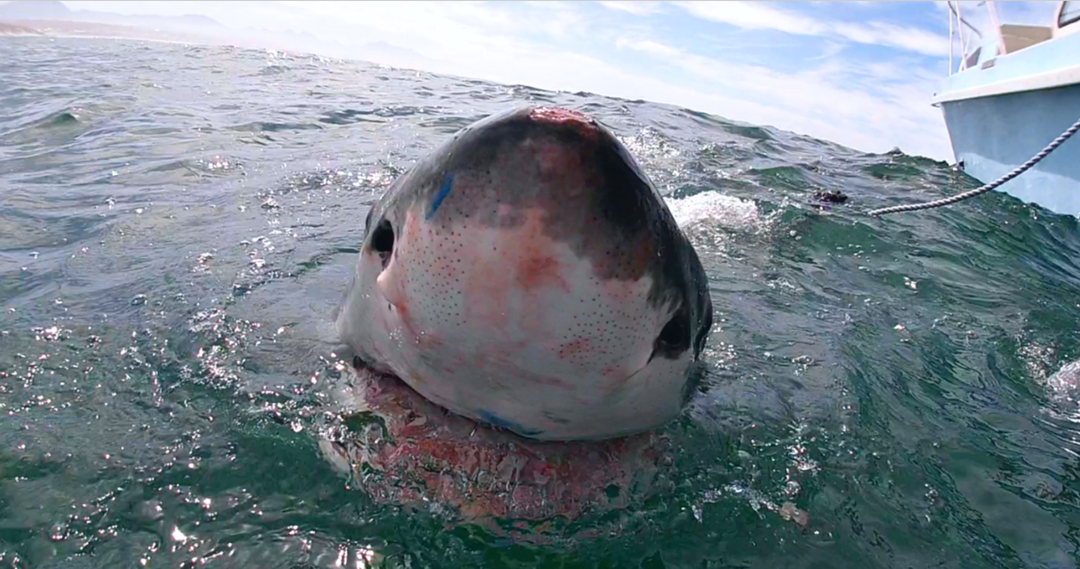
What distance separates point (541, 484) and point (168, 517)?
106 cm

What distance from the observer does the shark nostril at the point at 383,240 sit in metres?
1.84

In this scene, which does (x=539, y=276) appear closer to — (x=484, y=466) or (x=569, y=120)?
(x=569, y=120)

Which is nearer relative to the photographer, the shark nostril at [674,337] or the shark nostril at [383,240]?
the shark nostril at [674,337]

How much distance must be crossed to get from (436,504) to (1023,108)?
28.7 feet

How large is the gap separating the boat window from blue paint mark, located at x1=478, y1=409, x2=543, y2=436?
366 inches

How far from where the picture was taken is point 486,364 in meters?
1.68

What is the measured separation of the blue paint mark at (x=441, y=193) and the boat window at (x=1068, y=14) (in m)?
9.48

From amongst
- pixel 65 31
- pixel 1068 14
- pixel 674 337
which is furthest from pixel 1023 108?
pixel 65 31

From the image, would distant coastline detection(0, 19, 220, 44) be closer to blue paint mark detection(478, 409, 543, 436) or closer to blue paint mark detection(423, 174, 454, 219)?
blue paint mark detection(478, 409, 543, 436)

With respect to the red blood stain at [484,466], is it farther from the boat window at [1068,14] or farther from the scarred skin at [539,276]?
the boat window at [1068,14]

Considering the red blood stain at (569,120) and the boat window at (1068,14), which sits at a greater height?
the boat window at (1068,14)

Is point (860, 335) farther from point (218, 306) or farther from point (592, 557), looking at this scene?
point (218, 306)

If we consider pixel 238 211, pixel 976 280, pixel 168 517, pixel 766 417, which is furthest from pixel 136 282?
pixel 976 280

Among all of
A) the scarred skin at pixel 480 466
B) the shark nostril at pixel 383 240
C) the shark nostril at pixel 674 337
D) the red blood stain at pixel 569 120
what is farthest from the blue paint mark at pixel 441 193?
the scarred skin at pixel 480 466
